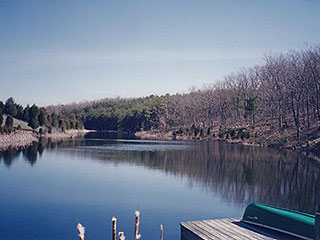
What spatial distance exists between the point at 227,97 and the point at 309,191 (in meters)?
45.2

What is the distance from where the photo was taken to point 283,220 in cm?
833

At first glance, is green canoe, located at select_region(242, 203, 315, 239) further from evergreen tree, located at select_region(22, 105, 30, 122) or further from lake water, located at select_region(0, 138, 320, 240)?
evergreen tree, located at select_region(22, 105, 30, 122)

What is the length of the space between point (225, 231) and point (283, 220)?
1.34 meters

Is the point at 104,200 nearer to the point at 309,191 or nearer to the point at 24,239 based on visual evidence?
the point at 24,239

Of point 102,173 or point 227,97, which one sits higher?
point 227,97

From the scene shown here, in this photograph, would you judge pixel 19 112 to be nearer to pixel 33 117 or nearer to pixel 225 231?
pixel 33 117

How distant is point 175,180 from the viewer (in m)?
18.3

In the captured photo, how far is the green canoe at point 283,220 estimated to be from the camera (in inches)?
309

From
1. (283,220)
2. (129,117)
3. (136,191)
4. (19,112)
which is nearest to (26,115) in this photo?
(19,112)

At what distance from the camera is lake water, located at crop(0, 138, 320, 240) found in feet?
35.1

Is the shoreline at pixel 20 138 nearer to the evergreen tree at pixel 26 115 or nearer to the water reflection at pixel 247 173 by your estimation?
the evergreen tree at pixel 26 115

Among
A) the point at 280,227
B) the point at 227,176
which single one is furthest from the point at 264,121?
the point at 280,227

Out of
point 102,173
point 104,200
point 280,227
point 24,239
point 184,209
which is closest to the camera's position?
point 280,227

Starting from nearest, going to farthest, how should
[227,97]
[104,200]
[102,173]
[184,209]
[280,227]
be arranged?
[280,227]
[184,209]
[104,200]
[102,173]
[227,97]
